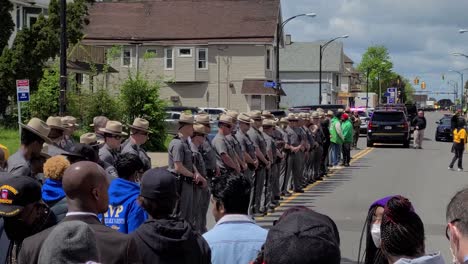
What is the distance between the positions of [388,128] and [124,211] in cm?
3178

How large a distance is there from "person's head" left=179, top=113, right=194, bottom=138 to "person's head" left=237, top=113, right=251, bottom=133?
3.09m

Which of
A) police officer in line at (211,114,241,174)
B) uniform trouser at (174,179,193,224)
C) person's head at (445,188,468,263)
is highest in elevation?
person's head at (445,188,468,263)

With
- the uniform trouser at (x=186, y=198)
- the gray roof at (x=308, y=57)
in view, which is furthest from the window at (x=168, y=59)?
the uniform trouser at (x=186, y=198)

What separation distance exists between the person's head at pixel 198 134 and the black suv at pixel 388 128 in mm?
26120

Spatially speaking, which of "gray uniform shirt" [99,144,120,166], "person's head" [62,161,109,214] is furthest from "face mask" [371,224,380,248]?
"gray uniform shirt" [99,144,120,166]

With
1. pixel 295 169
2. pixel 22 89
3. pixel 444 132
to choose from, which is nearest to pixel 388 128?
pixel 444 132

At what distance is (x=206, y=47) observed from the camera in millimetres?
60875

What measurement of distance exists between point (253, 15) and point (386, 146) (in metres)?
25.7

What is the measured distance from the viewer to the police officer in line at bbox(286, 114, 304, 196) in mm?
17906

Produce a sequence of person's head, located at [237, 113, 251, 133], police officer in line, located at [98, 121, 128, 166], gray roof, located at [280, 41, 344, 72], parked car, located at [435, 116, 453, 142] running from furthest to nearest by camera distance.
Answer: gray roof, located at [280, 41, 344, 72]
parked car, located at [435, 116, 453, 142]
person's head, located at [237, 113, 251, 133]
police officer in line, located at [98, 121, 128, 166]

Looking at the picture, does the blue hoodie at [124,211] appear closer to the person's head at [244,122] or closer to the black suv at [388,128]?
the person's head at [244,122]

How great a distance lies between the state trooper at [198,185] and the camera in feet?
34.3

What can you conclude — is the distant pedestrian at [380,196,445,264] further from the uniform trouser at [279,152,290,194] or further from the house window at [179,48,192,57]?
the house window at [179,48,192,57]

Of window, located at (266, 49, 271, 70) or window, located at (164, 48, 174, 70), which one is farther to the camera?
window, located at (164, 48, 174, 70)
